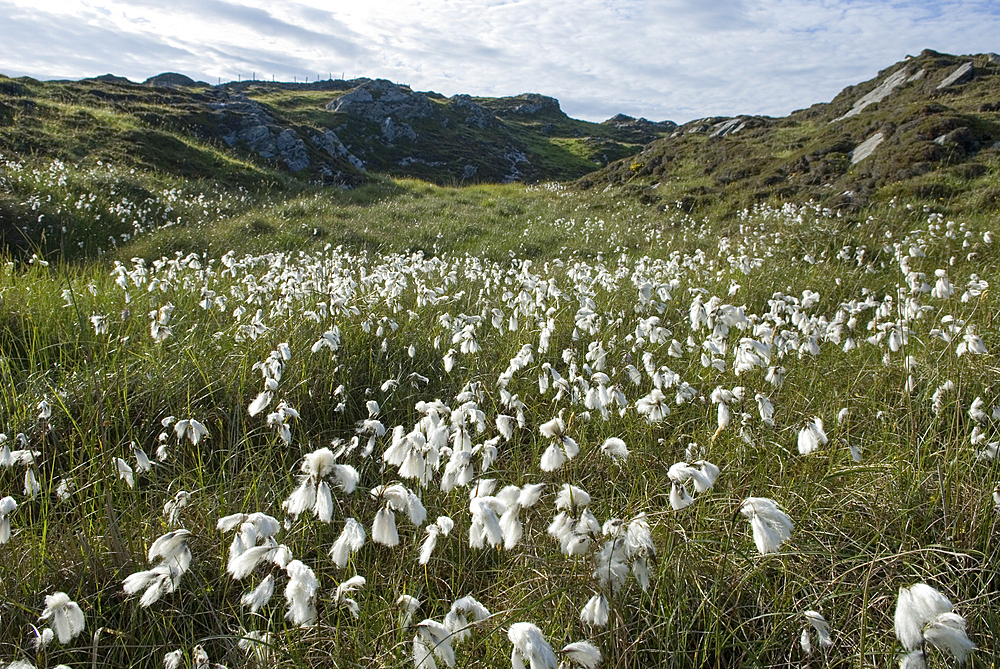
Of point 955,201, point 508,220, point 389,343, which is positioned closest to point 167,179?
point 508,220

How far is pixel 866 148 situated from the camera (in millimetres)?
14961

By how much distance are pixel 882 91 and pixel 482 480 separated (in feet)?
93.1

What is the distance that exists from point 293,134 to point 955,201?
2637 centimetres

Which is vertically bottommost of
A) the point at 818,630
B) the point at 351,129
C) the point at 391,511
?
the point at 818,630

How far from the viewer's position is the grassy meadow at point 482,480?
1.65 meters

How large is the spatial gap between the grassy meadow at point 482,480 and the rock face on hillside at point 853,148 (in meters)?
7.26

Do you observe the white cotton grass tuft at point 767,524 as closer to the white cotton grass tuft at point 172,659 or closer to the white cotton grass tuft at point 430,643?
the white cotton grass tuft at point 430,643

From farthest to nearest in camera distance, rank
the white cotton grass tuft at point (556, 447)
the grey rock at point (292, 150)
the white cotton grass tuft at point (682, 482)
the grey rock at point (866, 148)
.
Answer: the grey rock at point (292, 150), the grey rock at point (866, 148), the white cotton grass tuft at point (556, 447), the white cotton grass tuft at point (682, 482)

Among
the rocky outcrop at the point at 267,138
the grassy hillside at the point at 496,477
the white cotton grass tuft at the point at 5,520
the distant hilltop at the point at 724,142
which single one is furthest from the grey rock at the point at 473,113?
the white cotton grass tuft at the point at 5,520

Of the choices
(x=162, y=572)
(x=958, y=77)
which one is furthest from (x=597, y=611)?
(x=958, y=77)

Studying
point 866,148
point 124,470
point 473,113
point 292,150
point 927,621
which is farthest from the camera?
point 473,113

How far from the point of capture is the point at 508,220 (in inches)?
655

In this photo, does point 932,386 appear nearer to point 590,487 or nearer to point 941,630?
point 590,487

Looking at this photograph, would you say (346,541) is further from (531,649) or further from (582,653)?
(582,653)
